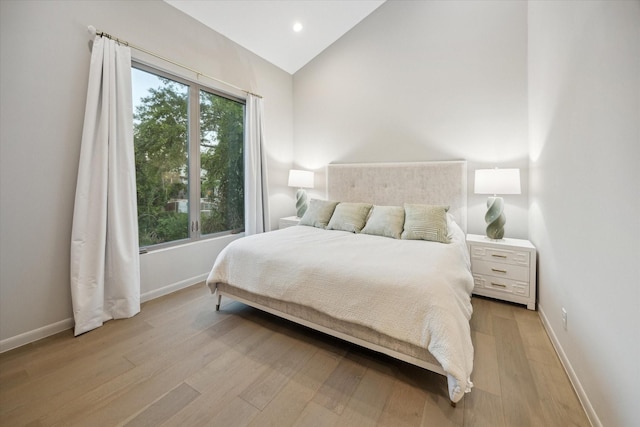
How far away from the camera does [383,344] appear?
163cm

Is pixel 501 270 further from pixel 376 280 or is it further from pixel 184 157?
pixel 184 157

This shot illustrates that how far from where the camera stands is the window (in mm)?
2705

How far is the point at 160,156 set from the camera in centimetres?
281

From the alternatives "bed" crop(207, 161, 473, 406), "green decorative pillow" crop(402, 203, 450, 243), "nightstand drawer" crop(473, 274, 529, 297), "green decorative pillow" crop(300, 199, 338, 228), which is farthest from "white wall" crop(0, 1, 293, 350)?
"nightstand drawer" crop(473, 274, 529, 297)

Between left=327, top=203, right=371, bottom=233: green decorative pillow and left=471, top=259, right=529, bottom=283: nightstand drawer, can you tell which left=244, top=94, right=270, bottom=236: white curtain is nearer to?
left=327, top=203, right=371, bottom=233: green decorative pillow

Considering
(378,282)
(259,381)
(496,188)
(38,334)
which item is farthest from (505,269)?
(38,334)

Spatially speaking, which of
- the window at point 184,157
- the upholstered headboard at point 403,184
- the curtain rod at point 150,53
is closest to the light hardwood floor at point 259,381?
the window at point 184,157

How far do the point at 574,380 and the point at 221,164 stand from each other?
373 centimetres

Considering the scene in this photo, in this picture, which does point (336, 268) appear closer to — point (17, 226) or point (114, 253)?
point (114, 253)

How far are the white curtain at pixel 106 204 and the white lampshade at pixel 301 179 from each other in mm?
2093

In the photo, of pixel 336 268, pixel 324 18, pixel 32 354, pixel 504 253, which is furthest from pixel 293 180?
pixel 32 354

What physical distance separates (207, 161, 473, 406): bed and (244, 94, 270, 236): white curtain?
860mm

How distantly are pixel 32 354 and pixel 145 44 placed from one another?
2.72 meters

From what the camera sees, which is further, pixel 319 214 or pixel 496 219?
pixel 319 214
